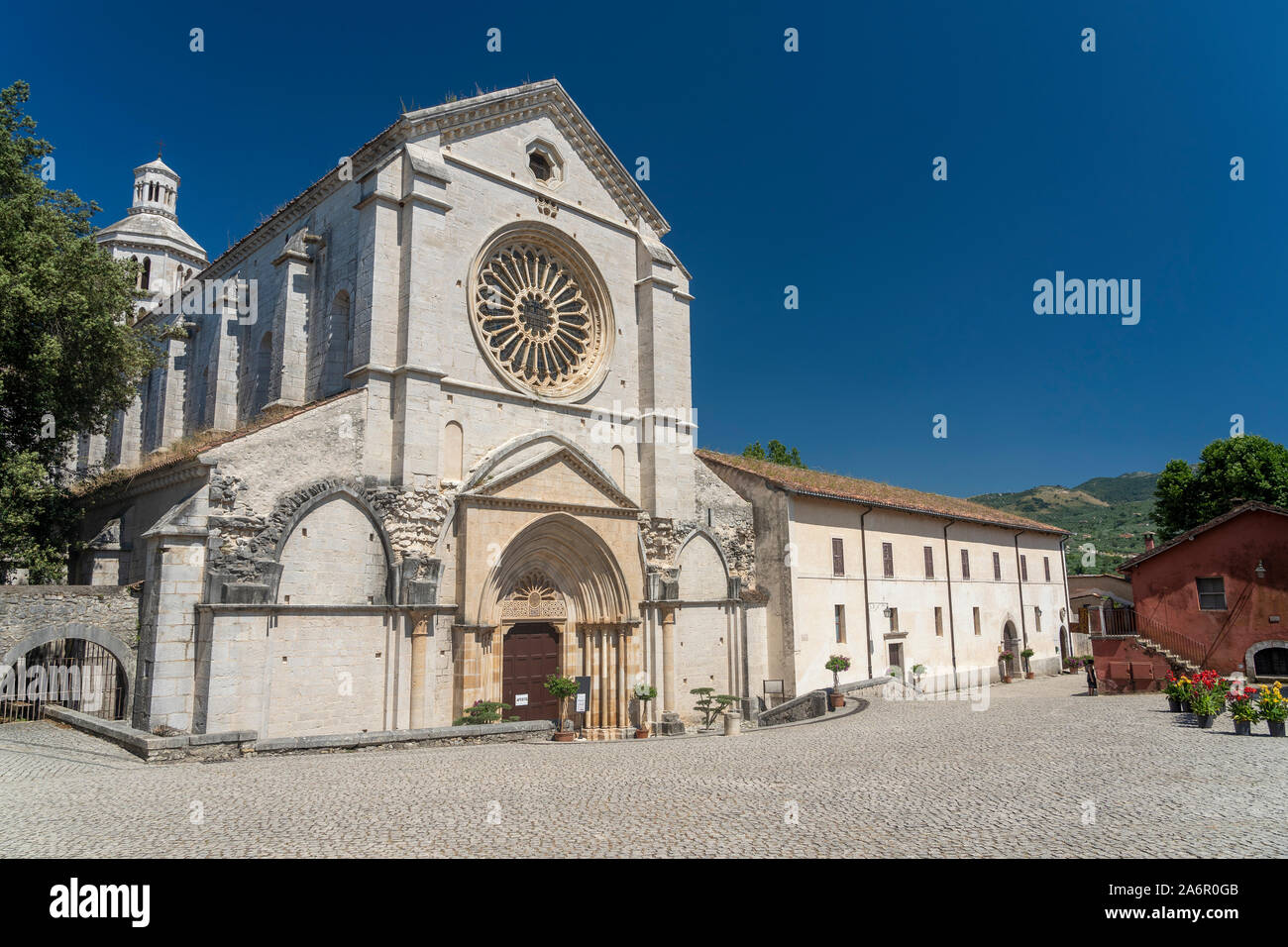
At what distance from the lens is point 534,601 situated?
22.6 m

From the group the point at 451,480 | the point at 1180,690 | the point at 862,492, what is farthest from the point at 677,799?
the point at 862,492

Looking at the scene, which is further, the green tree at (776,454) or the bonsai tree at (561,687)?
the green tree at (776,454)

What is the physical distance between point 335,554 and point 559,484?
21.2 ft

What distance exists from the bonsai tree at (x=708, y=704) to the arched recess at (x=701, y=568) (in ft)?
9.72

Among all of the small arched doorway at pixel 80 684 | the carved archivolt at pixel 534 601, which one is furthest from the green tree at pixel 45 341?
the carved archivolt at pixel 534 601

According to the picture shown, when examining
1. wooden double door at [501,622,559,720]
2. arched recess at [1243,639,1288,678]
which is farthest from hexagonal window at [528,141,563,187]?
arched recess at [1243,639,1288,678]

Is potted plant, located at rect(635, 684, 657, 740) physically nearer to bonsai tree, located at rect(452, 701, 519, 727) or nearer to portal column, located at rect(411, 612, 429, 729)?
bonsai tree, located at rect(452, 701, 519, 727)

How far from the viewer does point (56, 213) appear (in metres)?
20.4

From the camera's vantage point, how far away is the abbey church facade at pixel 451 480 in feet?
56.3

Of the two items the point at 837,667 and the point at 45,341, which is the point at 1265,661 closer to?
the point at 837,667

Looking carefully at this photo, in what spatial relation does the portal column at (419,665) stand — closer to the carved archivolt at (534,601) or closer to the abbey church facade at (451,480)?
the abbey church facade at (451,480)

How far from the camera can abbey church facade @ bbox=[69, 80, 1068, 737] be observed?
17.2 metres
